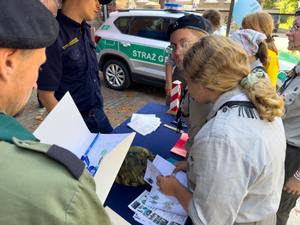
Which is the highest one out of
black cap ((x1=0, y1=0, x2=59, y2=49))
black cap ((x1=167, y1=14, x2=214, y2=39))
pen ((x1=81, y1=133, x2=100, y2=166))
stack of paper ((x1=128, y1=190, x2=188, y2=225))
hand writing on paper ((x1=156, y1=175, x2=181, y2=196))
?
black cap ((x1=0, y1=0, x2=59, y2=49))

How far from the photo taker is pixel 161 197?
1.26 m

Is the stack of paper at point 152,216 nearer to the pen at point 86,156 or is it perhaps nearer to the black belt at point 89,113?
the pen at point 86,156

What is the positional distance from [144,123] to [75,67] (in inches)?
36.8

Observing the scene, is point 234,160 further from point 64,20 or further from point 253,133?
point 64,20

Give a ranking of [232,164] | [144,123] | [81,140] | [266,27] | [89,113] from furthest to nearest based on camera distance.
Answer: [266,27] < [144,123] < [89,113] < [81,140] < [232,164]

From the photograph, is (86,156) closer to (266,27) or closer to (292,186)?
(292,186)

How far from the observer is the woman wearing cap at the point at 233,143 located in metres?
0.80

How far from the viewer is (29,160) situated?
472 millimetres

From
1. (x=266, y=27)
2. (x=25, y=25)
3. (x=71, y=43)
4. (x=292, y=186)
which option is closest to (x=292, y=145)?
(x=292, y=186)

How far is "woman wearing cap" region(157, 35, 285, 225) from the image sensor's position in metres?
0.80

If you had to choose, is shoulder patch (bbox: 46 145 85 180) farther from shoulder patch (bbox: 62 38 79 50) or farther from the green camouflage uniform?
shoulder patch (bbox: 62 38 79 50)

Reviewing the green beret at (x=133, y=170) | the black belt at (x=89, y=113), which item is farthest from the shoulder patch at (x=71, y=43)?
the green beret at (x=133, y=170)

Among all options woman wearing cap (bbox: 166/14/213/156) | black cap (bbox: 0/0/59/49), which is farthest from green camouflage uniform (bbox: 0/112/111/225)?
woman wearing cap (bbox: 166/14/213/156)

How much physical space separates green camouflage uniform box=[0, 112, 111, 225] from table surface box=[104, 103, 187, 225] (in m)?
0.74
